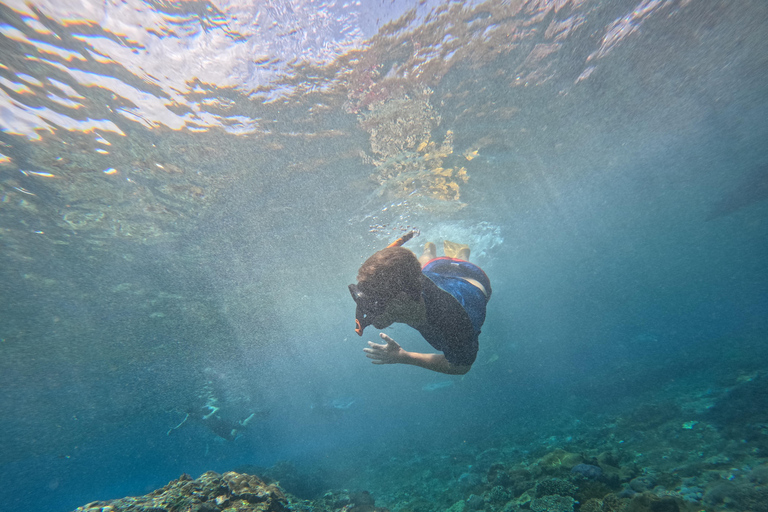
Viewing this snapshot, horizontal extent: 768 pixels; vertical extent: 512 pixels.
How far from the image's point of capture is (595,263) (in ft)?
306

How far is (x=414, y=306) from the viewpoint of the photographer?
326 centimetres

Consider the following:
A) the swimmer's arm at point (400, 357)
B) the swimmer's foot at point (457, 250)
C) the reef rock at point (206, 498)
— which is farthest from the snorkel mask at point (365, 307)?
Answer: the swimmer's foot at point (457, 250)

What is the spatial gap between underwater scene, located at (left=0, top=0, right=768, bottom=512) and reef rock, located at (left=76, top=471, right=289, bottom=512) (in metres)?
0.04

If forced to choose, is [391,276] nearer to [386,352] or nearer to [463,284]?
[386,352]

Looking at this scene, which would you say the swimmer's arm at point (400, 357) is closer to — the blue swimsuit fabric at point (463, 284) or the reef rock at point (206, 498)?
the blue swimsuit fabric at point (463, 284)

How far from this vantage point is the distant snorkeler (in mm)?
3010

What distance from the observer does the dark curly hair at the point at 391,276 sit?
2.97m

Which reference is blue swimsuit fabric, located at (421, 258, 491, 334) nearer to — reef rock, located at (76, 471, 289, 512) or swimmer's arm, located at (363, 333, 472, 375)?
swimmer's arm, located at (363, 333, 472, 375)

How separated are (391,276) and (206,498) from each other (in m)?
4.35

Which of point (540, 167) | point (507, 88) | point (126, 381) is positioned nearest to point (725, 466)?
point (507, 88)

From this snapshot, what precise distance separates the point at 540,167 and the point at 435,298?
18.4m

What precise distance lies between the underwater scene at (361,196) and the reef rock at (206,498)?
0.14 ft

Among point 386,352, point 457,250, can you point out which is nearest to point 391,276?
point 386,352

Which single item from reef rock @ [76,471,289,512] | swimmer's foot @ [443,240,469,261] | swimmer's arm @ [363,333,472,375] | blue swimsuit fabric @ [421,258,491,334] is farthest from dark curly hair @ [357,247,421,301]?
swimmer's foot @ [443,240,469,261]
